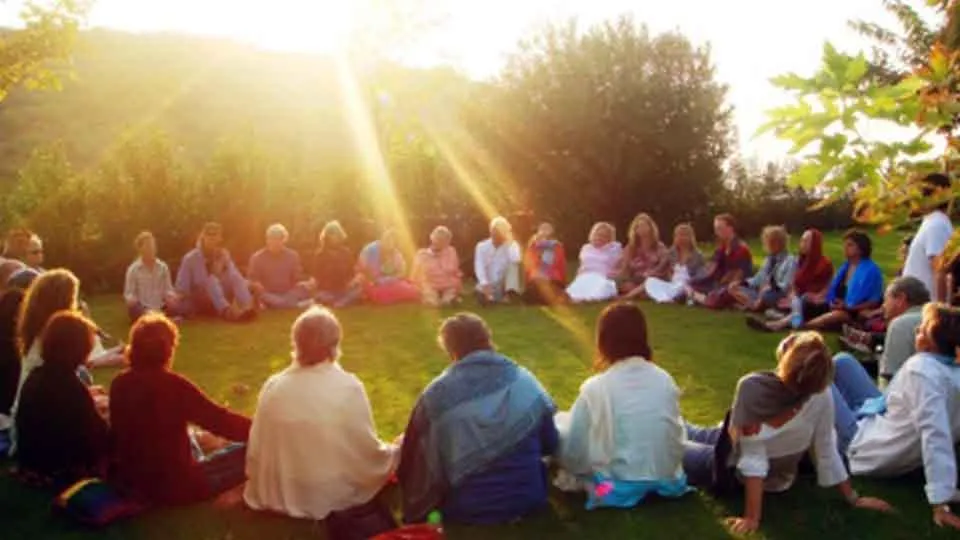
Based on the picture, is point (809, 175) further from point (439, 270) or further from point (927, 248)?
point (439, 270)

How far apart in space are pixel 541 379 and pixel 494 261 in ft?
18.9

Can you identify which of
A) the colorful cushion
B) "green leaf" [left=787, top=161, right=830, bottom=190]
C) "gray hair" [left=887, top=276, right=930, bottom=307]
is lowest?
the colorful cushion

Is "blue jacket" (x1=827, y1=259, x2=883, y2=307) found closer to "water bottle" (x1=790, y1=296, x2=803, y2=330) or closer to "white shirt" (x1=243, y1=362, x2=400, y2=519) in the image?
"water bottle" (x1=790, y1=296, x2=803, y2=330)

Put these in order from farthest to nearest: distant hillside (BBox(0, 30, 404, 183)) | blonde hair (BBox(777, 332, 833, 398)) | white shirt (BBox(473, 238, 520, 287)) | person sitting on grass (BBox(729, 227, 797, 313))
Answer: distant hillside (BBox(0, 30, 404, 183)) < white shirt (BBox(473, 238, 520, 287)) < person sitting on grass (BBox(729, 227, 797, 313)) < blonde hair (BBox(777, 332, 833, 398))

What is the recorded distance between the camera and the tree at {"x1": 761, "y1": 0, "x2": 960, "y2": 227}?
7.89 feet

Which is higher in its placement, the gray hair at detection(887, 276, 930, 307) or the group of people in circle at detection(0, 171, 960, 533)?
the gray hair at detection(887, 276, 930, 307)

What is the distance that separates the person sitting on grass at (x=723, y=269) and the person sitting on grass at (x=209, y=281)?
671cm

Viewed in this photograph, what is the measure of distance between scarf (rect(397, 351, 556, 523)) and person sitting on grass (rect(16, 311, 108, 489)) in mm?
2066

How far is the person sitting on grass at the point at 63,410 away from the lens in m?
5.88

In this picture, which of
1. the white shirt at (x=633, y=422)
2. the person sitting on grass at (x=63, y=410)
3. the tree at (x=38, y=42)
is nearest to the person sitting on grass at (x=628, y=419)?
the white shirt at (x=633, y=422)

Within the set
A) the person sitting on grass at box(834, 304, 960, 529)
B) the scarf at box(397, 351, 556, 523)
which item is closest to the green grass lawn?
the person sitting on grass at box(834, 304, 960, 529)

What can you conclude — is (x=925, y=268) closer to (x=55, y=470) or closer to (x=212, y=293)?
(x=55, y=470)

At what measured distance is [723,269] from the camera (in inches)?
560

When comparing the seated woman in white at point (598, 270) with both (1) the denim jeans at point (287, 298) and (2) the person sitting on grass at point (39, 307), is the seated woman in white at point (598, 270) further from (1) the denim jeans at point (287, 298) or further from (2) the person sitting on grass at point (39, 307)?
(2) the person sitting on grass at point (39, 307)
